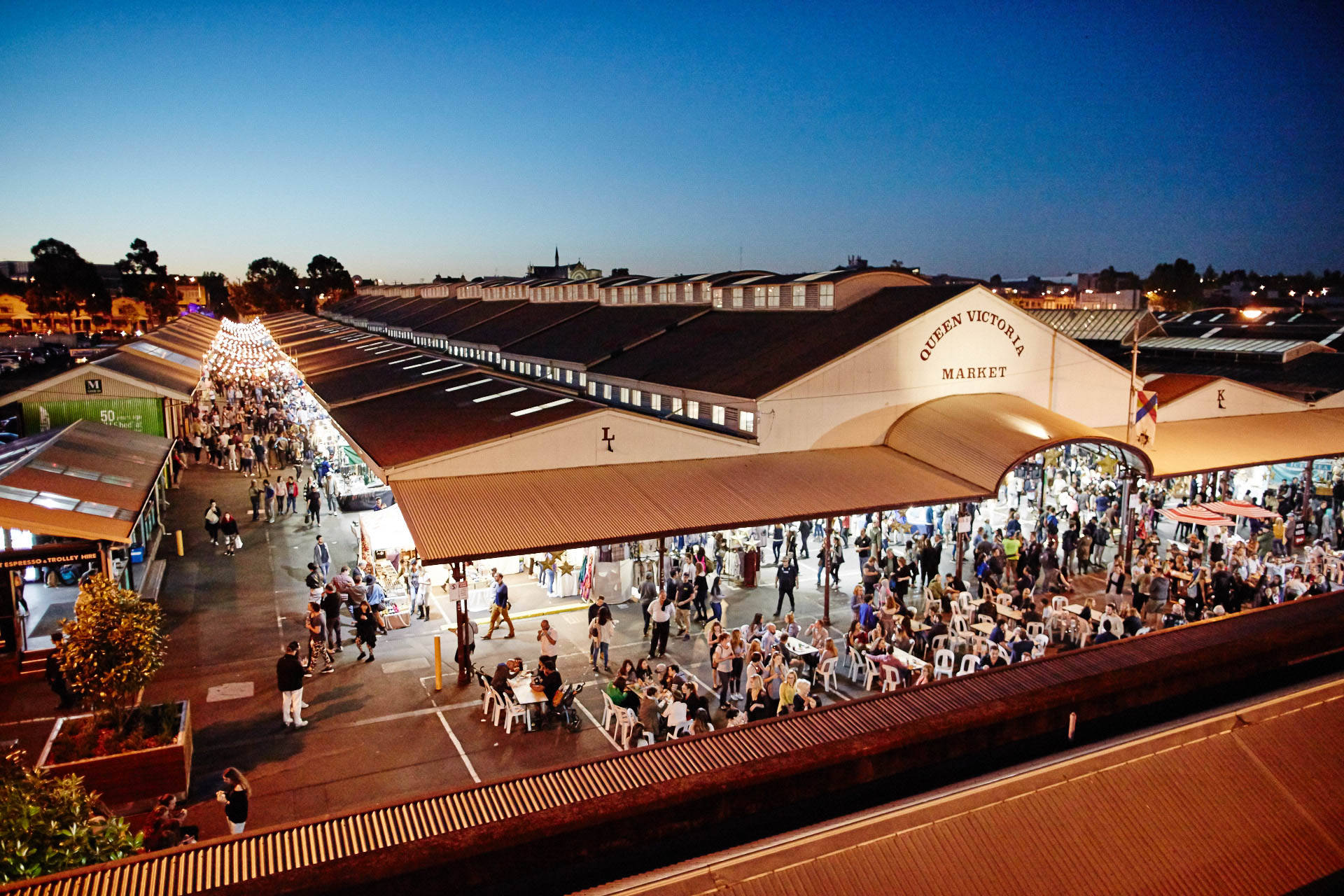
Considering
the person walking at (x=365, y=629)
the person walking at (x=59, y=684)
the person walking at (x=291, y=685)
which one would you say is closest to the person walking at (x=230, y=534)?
the person walking at (x=365, y=629)

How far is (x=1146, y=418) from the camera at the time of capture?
2077 centimetres

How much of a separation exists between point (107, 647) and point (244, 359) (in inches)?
1430

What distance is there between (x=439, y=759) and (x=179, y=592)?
1055cm

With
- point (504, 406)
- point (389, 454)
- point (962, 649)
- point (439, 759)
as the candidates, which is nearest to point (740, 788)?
point (439, 759)

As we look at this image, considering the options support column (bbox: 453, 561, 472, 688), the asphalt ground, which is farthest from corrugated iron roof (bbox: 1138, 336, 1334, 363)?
support column (bbox: 453, 561, 472, 688)

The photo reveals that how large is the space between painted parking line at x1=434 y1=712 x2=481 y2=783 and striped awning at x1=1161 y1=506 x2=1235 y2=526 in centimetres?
1657

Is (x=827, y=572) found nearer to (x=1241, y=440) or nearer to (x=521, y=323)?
(x=1241, y=440)

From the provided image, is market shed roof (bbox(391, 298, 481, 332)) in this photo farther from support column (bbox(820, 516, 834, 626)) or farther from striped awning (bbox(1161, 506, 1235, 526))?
striped awning (bbox(1161, 506, 1235, 526))

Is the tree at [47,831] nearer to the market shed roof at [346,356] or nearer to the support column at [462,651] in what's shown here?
the support column at [462,651]

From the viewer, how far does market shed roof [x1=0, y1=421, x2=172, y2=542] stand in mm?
14109

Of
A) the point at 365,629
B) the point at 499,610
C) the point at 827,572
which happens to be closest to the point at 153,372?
the point at 365,629

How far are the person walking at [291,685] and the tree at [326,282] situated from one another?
165243 mm

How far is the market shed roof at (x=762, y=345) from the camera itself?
67.0 feet

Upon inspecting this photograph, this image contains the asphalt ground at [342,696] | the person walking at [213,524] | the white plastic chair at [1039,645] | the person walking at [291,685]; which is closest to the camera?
the asphalt ground at [342,696]
